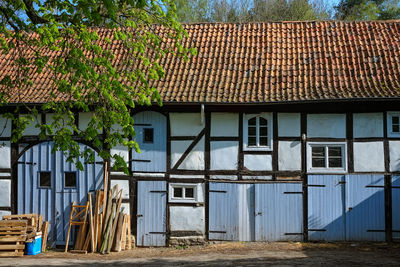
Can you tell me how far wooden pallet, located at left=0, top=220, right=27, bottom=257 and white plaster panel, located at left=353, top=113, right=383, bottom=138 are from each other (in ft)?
29.6

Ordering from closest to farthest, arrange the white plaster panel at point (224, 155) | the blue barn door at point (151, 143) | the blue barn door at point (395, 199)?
the blue barn door at point (395, 199) < the white plaster panel at point (224, 155) < the blue barn door at point (151, 143)

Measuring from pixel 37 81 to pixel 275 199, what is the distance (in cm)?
761

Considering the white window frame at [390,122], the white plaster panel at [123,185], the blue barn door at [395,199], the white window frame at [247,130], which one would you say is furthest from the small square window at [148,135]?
the blue barn door at [395,199]

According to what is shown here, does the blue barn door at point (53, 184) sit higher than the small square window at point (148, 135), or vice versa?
the small square window at point (148, 135)

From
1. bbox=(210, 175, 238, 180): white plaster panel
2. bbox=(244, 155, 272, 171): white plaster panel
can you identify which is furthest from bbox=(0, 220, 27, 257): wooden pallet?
bbox=(244, 155, 272, 171): white plaster panel

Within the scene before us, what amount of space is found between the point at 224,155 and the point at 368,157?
3734 mm

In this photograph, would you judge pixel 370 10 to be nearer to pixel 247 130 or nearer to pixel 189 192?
pixel 247 130

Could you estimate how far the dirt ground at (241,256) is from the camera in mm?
10688

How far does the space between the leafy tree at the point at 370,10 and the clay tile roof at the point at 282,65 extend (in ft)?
46.1

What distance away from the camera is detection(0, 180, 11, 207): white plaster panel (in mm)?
13602

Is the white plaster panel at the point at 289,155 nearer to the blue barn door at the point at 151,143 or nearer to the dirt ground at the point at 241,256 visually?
the dirt ground at the point at 241,256

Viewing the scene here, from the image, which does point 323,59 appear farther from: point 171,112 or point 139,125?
point 139,125

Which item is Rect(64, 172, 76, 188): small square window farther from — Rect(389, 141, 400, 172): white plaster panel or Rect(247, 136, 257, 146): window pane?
Rect(389, 141, 400, 172): white plaster panel

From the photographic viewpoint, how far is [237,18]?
2920 centimetres
